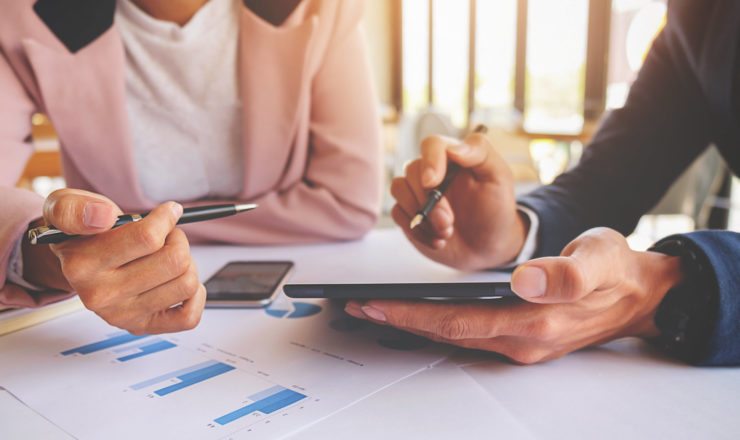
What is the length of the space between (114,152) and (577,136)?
116 inches

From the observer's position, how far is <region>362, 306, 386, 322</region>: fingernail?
0.39 metres

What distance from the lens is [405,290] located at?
371mm

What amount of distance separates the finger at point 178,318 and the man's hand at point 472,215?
290mm

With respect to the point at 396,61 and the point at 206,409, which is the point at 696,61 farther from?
the point at 396,61

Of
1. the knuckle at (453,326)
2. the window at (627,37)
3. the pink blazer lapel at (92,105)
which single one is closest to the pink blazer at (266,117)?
the pink blazer lapel at (92,105)

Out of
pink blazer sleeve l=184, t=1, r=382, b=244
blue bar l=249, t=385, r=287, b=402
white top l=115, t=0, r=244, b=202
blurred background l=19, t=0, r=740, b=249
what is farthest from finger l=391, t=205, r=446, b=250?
blurred background l=19, t=0, r=740, b=249

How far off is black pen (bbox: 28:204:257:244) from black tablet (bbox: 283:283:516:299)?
110 millimetres

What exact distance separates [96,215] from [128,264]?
5 centimetres

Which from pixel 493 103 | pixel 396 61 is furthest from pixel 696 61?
pixel 396 61

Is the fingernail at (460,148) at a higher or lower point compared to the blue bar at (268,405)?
higher

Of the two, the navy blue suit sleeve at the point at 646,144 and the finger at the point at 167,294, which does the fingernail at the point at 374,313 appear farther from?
the navy blue suit sleeve at the point at 646,144

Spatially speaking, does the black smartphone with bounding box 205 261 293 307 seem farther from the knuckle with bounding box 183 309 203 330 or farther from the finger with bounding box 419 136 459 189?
the finger with bounding box 419 136 459 189

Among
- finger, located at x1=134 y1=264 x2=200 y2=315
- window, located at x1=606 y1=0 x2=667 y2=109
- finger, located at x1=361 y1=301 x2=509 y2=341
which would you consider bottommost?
finger, located at x1=361 y1=301 x2=509 y2=341

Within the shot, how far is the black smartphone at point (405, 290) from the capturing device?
1.17 feet
